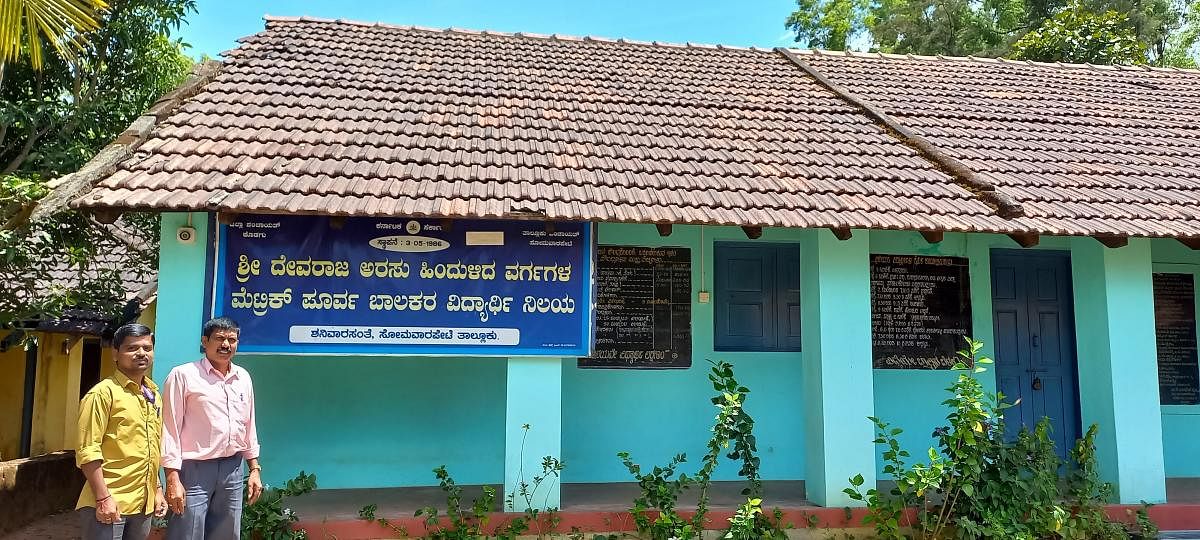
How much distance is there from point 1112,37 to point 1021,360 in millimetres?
8954

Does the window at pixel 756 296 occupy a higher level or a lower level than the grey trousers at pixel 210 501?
higher

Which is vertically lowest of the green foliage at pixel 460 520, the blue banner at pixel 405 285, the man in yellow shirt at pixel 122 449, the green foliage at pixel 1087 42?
the green foliage at pixel 460 520

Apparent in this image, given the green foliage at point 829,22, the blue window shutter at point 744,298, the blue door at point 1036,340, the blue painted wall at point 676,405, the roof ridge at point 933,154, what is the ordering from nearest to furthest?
the roof ridge at point 933,154, the blue painted wall at point 676,405, the blue window shutter at point 744,298, the blue door at point 1036,340, the green foliage at point 829,22

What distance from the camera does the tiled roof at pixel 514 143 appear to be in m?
5.07

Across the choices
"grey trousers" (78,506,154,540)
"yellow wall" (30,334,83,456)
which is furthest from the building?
"yellow wall" (30,334,83,456)

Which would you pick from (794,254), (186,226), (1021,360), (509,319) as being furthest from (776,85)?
(186,226)

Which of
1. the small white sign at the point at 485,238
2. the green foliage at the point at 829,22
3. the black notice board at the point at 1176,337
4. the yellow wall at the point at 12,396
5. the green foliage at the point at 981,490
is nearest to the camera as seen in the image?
the green foliage at the point at 981,490

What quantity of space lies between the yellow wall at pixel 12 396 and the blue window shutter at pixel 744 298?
943cm

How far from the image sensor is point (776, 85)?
8461mm

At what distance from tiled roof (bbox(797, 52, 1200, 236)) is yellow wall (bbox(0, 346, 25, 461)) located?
11.4 m

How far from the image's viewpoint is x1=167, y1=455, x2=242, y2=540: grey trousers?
3814mm

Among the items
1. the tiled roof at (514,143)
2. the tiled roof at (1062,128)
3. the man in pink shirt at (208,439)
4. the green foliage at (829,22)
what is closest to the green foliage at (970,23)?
the green foliage at (829,22)

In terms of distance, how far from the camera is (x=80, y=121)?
23.8 ft

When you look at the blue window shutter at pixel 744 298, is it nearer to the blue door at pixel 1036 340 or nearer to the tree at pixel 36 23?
the blue door at pixel 1036 340
